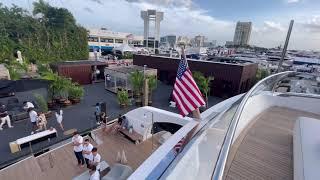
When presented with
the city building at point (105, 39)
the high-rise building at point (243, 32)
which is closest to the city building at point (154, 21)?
the city building at point (105, 39)

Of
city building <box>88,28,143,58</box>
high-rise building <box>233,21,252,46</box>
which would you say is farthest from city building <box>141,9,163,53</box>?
high-rise building <box>233,21,252,46</box>

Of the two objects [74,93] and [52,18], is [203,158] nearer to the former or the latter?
[74,93]

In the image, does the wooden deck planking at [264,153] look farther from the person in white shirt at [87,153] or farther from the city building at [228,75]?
the city building at [228,75]

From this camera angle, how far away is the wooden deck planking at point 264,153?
294 cm

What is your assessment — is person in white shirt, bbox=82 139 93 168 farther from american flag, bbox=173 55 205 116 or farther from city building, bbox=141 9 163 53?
city building, bbox=141 9 163 53

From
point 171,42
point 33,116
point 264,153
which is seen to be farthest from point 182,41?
point 171,42

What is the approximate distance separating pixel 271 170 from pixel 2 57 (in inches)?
1223

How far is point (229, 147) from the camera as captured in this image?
2732 millimetres

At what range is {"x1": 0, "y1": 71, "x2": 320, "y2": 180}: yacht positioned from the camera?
221 centimetres

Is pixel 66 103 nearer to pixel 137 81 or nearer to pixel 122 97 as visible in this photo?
pixel 122 97

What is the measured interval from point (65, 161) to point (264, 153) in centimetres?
661

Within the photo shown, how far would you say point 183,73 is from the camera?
12.1 feet

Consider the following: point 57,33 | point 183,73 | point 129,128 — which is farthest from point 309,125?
point 57,33

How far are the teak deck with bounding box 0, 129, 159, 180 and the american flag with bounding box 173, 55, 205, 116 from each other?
13.2 feet
